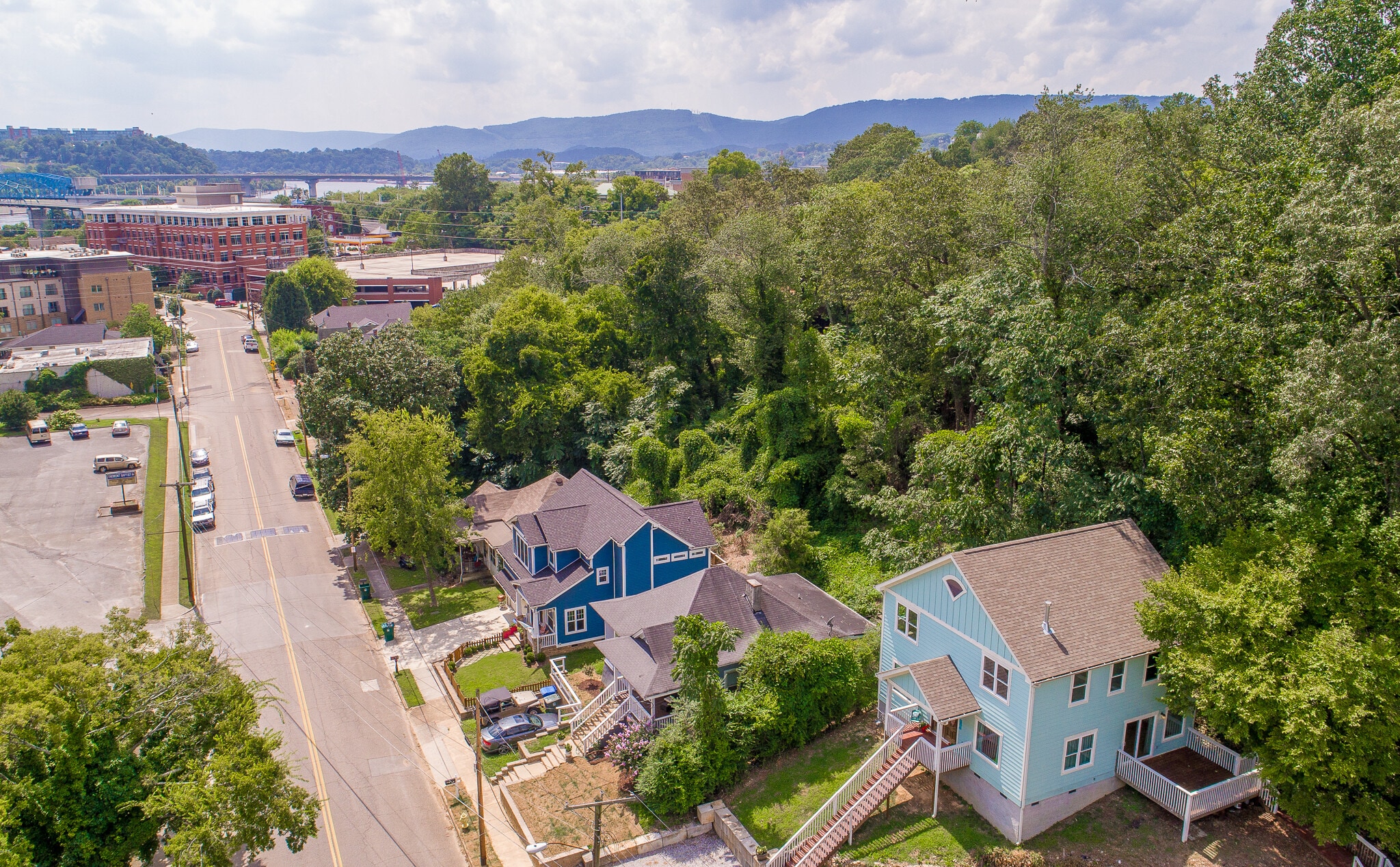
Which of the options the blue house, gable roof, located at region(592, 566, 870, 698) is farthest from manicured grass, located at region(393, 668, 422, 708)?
gable roof, located at region(592, 566, 870, 698)

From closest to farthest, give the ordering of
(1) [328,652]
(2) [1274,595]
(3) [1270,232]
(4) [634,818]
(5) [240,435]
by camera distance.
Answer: (2) [1274,595] < (3) [1270,232] < (4) [634,818] < (1) [328,652] < (5) [240,435]

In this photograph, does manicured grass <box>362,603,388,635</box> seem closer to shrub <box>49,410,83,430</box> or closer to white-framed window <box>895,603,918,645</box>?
white-framed window <box>895,603,918,645</box>

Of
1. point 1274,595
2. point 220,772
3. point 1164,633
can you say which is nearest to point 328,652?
point 220,772

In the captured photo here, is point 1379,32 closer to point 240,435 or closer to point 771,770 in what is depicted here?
point 771,770

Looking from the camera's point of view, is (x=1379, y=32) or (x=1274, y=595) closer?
(x=1274, y=595)

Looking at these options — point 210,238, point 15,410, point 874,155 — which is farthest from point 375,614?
point 210,238

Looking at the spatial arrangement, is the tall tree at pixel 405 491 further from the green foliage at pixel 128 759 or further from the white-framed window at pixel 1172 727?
the white-framed window at pixel 1172 727

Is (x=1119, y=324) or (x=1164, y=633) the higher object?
(x=1119, y=324)

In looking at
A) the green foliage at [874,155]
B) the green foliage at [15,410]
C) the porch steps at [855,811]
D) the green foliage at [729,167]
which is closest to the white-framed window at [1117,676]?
the porch steps at [855,811]
